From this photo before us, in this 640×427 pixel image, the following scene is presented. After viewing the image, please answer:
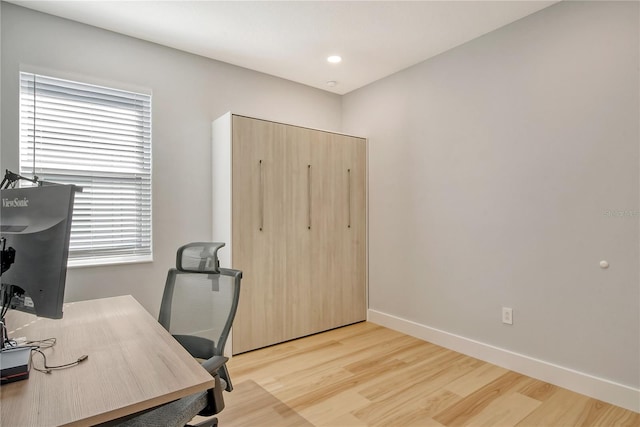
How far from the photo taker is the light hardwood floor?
2.09 m

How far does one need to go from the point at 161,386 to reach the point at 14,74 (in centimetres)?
264

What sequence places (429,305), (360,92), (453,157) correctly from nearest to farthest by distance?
1. (453,157)
2. (429,305)
3. (360,92)

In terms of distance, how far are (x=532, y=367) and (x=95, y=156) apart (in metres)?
3.68

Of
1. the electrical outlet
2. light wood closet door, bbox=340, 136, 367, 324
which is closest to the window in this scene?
light wood closet door, bbox=340, 136, 367, 324

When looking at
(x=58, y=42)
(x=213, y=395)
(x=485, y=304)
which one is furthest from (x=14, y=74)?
(x=485, y=304)

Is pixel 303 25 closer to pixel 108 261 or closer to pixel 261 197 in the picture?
pixel 261 197

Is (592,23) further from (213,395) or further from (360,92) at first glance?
(213,395)

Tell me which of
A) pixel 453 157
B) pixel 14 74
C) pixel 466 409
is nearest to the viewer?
pixel 466 409

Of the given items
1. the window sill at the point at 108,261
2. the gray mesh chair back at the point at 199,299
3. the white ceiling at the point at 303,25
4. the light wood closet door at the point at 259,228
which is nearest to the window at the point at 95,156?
the window sill at the point at 108,261

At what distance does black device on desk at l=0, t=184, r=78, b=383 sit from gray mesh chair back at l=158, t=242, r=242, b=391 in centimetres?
74

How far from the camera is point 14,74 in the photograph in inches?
97.4

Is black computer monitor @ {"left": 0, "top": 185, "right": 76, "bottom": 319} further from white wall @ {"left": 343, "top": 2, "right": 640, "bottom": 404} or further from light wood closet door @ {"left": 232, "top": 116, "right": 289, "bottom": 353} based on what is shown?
white wall @ {"left": 343, "top": 2, "right": 640, "bottom": 404}

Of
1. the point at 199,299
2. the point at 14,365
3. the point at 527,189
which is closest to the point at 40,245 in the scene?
the point at 14,365

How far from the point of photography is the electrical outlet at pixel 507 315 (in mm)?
2739
